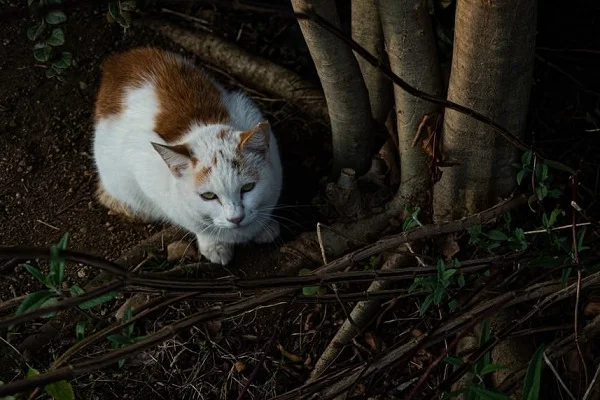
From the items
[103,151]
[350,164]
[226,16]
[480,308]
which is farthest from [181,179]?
[226,16]

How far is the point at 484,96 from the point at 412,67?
0.23 m

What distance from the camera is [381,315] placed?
6.92 ft

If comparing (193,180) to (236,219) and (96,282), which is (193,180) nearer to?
(236,219)

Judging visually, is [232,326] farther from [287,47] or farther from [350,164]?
[287,47]

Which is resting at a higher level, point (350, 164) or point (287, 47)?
point (287, 47)

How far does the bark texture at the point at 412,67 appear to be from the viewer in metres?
1.78

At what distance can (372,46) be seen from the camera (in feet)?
7.11

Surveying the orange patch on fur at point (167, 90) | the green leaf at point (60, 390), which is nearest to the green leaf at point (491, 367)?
the green leaf at point (60, 390)

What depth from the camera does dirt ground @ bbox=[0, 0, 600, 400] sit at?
220 cm

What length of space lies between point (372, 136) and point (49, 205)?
1.29 m

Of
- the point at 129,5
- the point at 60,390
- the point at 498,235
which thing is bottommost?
the point at 60,390

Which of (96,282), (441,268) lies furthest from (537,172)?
(96,282)

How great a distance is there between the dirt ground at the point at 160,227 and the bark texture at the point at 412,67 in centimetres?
46

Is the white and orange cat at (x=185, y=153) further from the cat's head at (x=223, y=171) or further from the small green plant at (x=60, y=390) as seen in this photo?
the small green plant at (x=60, y=390)
